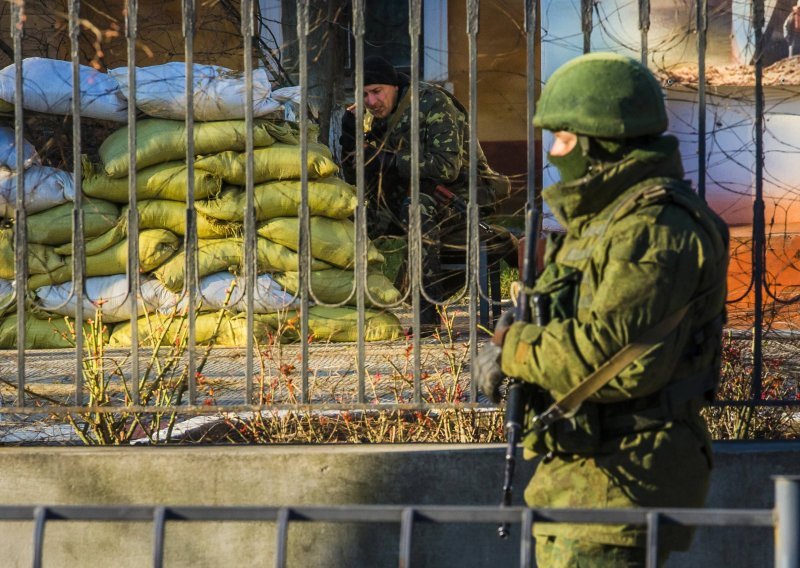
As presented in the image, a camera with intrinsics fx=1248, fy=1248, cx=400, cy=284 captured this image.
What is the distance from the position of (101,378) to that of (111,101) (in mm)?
2695

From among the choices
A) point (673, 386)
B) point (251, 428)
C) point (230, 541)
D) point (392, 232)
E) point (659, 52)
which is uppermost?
point (659, 52)

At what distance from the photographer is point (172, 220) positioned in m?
7.02

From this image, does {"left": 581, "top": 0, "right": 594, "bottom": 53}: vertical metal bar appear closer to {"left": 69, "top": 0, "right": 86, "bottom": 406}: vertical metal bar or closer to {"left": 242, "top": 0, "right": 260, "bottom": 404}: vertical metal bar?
{"left": 242, "top": 0, "right": 260, "bottom": 404}: vertical metal bar

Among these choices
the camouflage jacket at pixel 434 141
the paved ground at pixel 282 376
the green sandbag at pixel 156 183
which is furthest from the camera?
the green sandbag at pixel 156 183

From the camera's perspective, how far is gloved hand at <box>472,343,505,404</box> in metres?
2.83

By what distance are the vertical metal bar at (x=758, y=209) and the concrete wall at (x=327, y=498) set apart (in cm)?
31

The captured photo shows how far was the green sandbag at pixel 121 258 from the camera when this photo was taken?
700 cm

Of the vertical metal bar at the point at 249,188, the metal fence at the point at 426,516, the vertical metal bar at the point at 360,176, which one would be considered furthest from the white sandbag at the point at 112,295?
the metal fence at the point at 426,516

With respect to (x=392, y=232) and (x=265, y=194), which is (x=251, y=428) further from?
(x=265, y=194)

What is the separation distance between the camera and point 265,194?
6758 mm

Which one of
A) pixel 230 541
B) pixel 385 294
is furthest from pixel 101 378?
pixel 385 294

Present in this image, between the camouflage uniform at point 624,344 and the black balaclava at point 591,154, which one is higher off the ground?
the black balaclava at point 591,154

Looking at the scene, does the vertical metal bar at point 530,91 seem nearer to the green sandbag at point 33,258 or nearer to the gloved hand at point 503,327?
the gloved hand at point 503,327

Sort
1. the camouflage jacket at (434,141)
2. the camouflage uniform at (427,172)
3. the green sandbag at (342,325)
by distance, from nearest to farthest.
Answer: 1. the camouflage uniform at (427,172)
2. the camouflage jacket at (434,141)
3. the green sandbag at (342,325)
